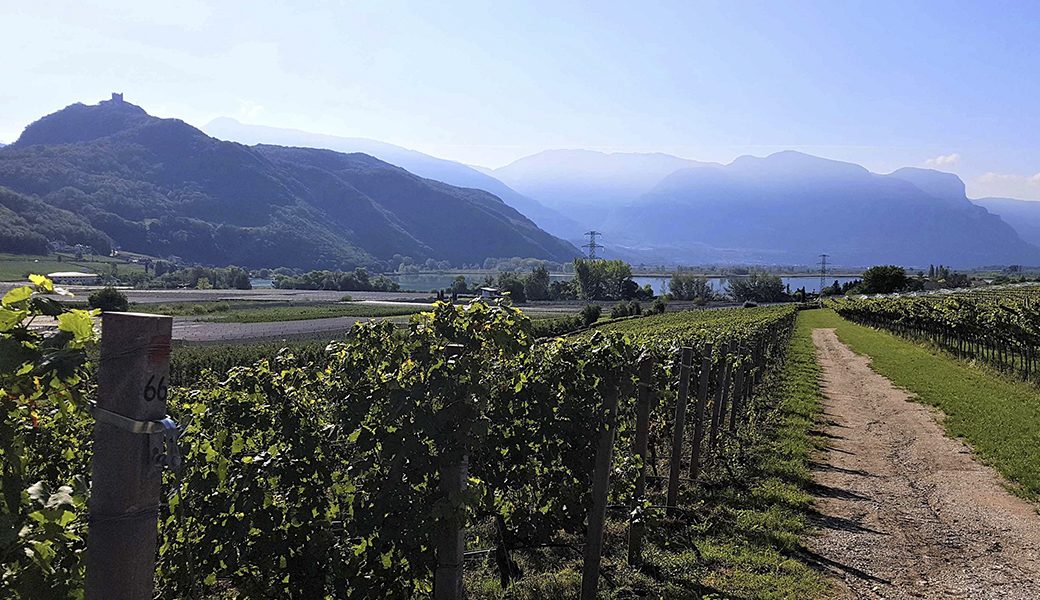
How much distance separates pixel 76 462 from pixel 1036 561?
9.48 meters

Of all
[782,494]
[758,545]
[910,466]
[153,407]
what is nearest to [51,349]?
[153,407]

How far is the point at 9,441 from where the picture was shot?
220cm

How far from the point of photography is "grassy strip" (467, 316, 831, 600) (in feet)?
19.7

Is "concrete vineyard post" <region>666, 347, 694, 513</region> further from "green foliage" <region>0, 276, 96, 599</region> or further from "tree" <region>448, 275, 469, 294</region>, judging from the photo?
"green foliage" <region>0, 276, 96, 599</region>

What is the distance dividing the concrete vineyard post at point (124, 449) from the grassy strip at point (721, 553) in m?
4.31

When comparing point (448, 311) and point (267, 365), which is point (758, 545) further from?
point (267, 365)

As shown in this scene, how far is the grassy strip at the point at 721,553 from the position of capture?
237 inches

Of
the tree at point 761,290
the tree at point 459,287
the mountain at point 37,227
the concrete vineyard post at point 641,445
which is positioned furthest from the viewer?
the mountain at point 37,227

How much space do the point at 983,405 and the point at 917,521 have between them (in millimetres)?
10005

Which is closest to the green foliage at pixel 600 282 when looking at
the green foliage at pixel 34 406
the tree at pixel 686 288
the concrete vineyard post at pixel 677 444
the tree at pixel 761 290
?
the tree at pixel 686 288

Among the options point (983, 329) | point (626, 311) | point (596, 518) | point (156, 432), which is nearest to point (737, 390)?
point (596, 518)

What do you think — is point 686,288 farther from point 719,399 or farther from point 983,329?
point 719,399

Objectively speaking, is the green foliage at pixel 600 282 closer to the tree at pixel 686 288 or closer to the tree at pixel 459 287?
the tree at pixel 686 288

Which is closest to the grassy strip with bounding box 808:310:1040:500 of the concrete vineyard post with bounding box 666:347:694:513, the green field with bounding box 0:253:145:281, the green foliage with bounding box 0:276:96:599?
the concrete vineyard post with bounding box 666:347:694:513
